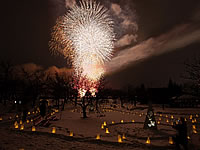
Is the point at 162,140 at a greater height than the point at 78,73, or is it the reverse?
the point at 78,73

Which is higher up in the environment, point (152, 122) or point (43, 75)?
point (43, 75)

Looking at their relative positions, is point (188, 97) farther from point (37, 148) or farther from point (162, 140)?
point (37, 148)

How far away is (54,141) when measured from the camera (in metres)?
8.84

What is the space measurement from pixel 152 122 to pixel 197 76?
9.48m

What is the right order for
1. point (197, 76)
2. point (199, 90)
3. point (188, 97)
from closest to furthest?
point (197, 76) → point (199, 90) → point (188, 97)

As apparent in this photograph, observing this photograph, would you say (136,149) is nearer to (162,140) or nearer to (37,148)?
(162,140)

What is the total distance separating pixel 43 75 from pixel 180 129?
40.4 metres

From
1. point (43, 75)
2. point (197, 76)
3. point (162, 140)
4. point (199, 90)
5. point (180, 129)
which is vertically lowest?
point (162, 140)

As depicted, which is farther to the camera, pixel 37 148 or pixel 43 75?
pixel 43 75

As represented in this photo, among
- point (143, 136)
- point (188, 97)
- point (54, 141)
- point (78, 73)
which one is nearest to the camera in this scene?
point (54, 141)

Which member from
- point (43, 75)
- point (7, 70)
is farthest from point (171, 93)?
point (7, 70)

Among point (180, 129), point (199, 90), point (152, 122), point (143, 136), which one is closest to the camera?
point (180, 129)


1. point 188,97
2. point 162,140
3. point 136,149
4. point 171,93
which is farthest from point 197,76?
point 171,93

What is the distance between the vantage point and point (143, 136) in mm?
11461
